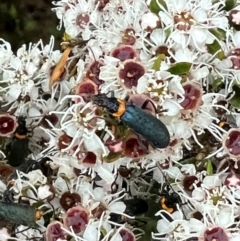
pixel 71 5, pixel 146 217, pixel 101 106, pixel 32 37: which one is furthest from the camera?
pixel 32 37

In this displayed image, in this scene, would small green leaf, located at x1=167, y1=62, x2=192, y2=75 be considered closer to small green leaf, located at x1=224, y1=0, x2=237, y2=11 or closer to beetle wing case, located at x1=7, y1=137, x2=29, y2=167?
small green leaf, located at x1=224, y1=0, x2=237, y2=11

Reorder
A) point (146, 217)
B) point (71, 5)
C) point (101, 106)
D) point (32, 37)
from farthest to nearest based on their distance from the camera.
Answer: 1. point (32, 37)
2. point (71, 5)
3. point (146, 217)
4. point (101, 106)

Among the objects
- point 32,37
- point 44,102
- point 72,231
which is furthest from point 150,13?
point 32,37

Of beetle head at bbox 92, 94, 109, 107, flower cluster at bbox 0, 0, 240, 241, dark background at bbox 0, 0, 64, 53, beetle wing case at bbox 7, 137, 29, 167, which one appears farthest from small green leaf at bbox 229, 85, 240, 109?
dark background at bbox 0, 0, 64, 53

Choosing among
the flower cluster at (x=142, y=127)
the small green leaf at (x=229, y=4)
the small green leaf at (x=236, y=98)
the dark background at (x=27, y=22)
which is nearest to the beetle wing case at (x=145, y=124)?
the flower cluster at (x=142, y=127)

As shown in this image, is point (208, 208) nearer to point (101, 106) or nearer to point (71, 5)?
point (101, 106)

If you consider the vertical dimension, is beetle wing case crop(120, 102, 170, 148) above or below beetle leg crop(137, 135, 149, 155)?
above

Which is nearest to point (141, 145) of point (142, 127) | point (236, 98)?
point (142, 127)
